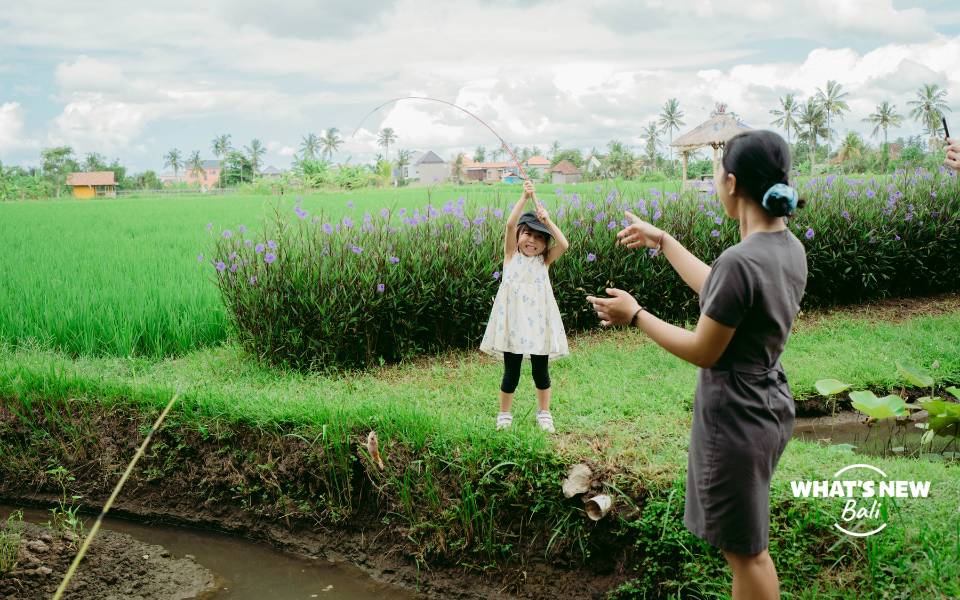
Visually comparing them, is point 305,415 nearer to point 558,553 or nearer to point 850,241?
point 558,553

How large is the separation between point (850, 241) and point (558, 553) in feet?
18.9

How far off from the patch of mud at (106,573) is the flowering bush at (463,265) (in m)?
1.93

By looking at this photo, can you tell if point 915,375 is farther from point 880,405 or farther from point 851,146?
point 851,146

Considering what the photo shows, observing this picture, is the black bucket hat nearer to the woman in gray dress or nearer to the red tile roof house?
the woman in gray dress

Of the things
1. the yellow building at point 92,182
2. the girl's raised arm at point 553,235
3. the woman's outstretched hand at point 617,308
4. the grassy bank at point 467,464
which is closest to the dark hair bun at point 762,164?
the woman's outstretched hand at point 617,308

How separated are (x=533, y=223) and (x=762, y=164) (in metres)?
1.99

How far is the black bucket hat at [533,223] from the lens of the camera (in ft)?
11.8

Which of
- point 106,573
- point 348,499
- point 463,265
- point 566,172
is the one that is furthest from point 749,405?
point 566,172

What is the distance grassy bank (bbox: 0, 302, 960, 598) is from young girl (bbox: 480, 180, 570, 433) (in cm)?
26

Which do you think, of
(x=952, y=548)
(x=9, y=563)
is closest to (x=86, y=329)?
(x=9, y=563)

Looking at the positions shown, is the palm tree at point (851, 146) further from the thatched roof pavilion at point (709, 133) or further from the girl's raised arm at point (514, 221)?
the girl's raised arm at point (514, 221)

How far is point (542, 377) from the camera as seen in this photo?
3.68 m

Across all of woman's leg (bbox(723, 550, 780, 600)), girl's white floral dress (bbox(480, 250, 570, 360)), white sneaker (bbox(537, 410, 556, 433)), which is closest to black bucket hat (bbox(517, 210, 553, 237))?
girl's white floral dress (bbox(480, 250, 570, 360))

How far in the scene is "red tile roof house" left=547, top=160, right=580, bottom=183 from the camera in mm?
60344
